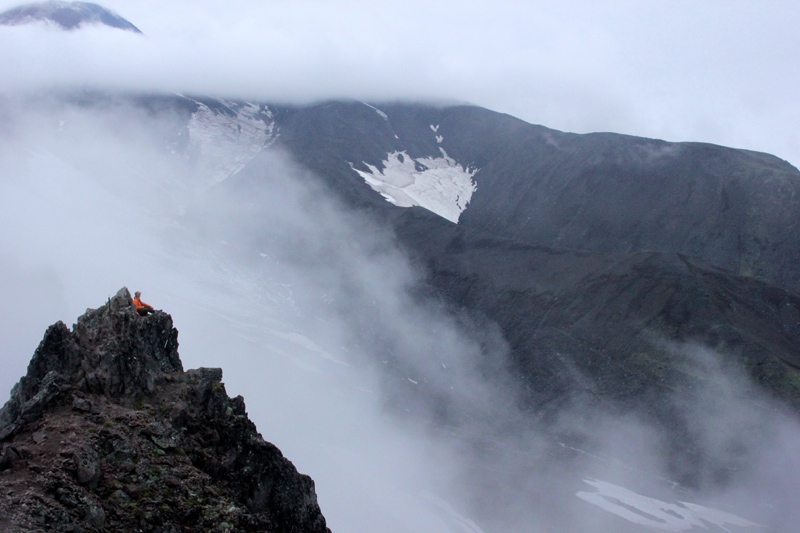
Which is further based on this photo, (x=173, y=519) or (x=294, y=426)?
(x=294, y=426)

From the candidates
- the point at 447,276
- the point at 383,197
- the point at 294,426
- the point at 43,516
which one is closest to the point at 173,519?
the point at 43,516

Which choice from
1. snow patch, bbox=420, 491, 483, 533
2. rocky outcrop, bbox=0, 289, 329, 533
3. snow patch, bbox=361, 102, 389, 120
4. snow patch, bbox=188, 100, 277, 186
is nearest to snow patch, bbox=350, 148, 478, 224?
snow patch, bbox=361, 102, 389, 120

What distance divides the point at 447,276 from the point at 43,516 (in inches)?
3017

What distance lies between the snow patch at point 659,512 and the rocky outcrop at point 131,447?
43846mm

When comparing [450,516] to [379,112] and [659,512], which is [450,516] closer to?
[659,512]

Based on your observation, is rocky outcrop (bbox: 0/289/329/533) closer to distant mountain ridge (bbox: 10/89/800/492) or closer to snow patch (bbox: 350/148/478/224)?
distant mountain ridge (bbox: 10/89/800/492)

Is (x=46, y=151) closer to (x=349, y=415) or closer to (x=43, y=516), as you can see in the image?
(x=349, y=415)

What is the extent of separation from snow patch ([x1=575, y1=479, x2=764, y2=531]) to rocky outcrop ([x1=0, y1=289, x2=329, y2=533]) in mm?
43846

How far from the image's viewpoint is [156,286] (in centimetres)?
8738

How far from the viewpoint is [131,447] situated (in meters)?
12.5

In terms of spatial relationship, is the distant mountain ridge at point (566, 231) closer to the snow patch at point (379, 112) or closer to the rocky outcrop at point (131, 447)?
the snow patch at point (379, 112)

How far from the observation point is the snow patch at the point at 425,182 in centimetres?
11238

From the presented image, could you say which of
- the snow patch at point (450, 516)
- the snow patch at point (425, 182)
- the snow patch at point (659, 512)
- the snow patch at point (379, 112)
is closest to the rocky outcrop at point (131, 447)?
the snow patch at point (450, 516)

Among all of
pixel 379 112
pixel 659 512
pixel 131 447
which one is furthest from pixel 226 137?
pixel 131 447
